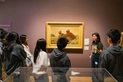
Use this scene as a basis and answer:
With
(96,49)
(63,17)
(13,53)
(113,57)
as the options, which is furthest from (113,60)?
(63,17)

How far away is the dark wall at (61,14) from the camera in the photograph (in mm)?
5504

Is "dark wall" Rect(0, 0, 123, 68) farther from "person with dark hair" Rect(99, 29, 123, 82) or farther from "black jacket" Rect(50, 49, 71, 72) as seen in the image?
"person with dark hair" Rect(99, 29, 123, 82)

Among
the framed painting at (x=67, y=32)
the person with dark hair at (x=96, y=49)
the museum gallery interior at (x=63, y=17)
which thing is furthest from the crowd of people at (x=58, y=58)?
the framed painting at (x=67, y=32)

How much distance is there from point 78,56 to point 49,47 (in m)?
0.86

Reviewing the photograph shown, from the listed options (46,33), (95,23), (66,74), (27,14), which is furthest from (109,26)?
(66,74)

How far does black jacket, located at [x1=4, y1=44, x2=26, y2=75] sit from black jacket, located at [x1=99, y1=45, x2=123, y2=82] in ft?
4.84

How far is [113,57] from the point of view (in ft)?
9.25

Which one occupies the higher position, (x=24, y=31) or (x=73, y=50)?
(x=24, y=31)

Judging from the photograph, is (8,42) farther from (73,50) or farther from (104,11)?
(104,11)

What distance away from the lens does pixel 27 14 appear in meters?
5.58

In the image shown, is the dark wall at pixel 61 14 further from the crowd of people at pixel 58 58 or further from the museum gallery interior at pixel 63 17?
the crowd of people at pixel 58 58

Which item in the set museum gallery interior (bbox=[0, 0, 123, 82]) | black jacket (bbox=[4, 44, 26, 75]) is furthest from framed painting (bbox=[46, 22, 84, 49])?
black jacket (bbox=[4, 44, 26, 75])

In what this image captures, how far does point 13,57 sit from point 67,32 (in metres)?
2.34

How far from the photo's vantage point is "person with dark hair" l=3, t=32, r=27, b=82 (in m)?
3.50
